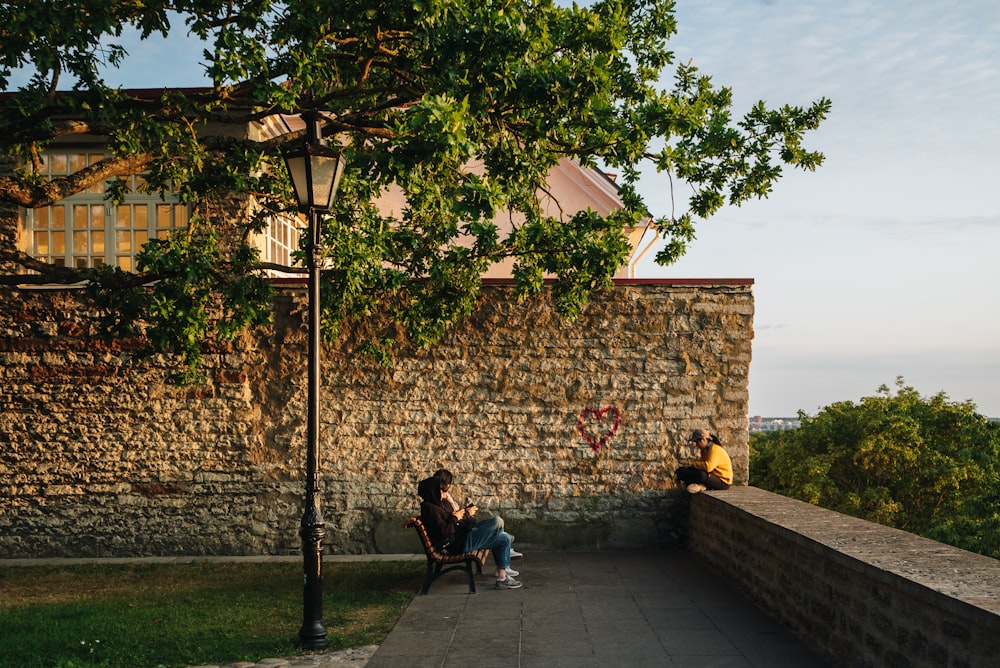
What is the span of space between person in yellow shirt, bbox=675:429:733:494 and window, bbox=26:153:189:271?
25.3 feet

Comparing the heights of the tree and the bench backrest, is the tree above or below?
above

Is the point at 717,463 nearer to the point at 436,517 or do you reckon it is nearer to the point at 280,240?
the point at 436,517

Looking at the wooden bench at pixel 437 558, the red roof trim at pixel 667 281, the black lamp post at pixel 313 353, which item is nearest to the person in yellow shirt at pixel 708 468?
the red roof trim at pixel 667 281

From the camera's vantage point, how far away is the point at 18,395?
1234cm

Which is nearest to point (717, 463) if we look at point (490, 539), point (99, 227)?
point (490, 539)

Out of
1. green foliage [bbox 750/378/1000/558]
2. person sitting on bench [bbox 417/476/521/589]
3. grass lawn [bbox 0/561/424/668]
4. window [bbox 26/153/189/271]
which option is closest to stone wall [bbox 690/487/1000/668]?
person sitting on bench [bbox 417/476/521/589]

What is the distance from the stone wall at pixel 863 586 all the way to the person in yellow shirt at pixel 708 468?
1795 mm

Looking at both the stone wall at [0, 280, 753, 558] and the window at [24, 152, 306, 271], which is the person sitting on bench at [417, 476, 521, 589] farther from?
the window at [24, 152, 306, 271]

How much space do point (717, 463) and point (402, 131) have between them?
236 inches

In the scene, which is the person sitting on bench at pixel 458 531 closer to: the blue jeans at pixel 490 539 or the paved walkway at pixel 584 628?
the blue jeans at pixel 490 539

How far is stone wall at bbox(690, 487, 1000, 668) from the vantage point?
478 cm

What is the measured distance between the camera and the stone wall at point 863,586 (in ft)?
15.7

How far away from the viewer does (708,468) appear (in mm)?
11602

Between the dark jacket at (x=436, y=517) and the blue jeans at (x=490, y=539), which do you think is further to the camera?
the blue jeans at (x=490, y=539)
